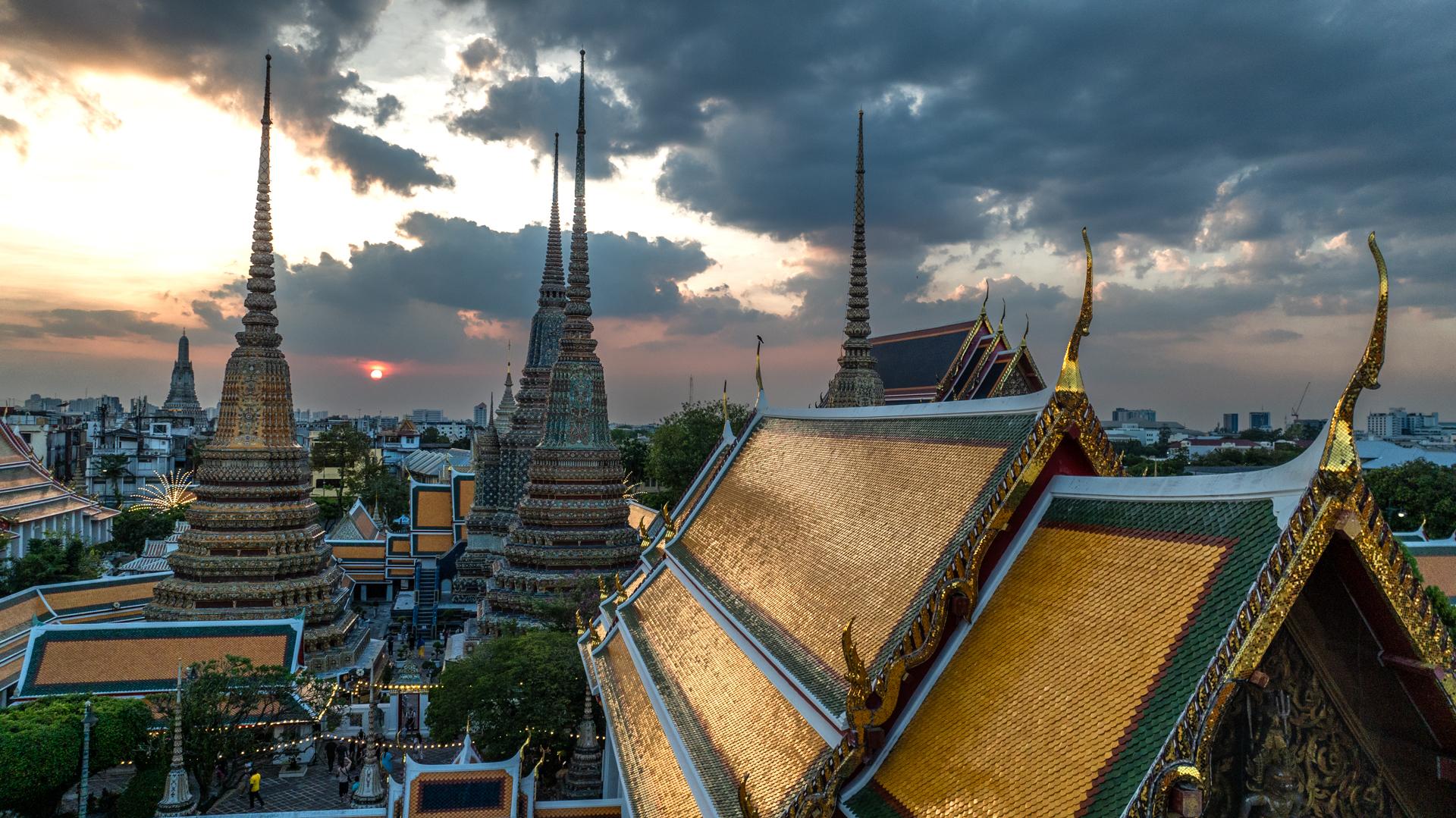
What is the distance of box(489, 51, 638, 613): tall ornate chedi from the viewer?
2792 centimetres

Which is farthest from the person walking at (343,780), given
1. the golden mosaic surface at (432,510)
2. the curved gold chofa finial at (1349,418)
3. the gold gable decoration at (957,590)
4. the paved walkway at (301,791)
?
the golden mosaic surface at (432,510)

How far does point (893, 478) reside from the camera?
10.4 metres

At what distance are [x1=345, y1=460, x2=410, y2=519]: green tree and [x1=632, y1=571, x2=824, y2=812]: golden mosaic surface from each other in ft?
168

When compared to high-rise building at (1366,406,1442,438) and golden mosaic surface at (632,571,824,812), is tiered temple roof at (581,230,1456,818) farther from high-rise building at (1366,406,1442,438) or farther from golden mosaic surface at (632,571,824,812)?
high-rise building at (1366,406,1442,438)

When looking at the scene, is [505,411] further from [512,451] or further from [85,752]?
[85,752]

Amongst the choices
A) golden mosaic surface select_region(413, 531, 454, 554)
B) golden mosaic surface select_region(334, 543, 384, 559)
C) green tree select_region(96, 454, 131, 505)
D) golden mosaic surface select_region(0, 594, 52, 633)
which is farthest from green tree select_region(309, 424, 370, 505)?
golden mosaic surface select_region(0, 594, 52, 633)

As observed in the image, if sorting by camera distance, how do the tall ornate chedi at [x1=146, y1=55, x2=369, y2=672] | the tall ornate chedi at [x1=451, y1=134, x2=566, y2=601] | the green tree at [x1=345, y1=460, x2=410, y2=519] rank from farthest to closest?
the green tree at [x1=345, y1=460, x2=410, y2=519] → the tall ornate chedi at [x1=451, y1=134, x2=566, y2=601] → the tall ornate chedi at [x1=146, y1=55, x2=369, y2=672]

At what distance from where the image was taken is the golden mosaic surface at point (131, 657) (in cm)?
2044

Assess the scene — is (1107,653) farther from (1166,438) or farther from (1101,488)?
(1166,438)

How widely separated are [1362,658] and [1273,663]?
0.71 metres

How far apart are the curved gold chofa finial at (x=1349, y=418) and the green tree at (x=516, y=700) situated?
53.1ft

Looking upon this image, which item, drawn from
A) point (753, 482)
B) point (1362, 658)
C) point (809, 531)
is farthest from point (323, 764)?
point (1362, 658)

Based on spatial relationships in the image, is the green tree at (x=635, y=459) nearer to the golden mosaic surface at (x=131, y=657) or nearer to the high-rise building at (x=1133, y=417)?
the golden mosaic surface at (x=131, y=657)

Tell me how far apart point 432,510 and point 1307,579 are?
43193mm
